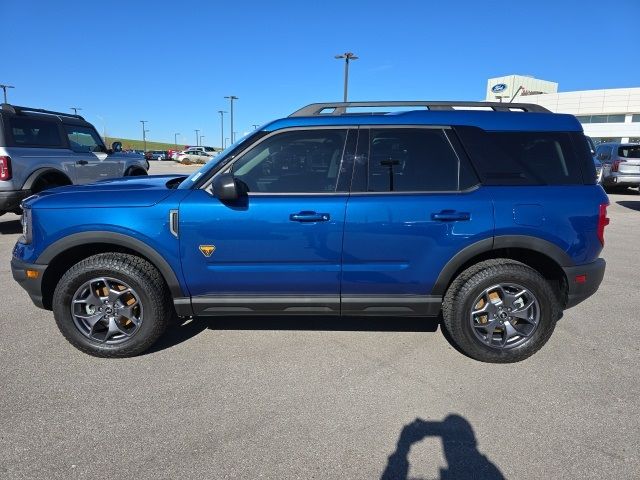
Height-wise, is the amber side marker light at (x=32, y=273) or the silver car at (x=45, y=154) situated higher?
the silver car at (x=45, y=154)

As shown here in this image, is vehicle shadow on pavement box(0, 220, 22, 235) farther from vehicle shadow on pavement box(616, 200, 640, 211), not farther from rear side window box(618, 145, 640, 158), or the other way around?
rear side window box(618, 145, 640, 158)

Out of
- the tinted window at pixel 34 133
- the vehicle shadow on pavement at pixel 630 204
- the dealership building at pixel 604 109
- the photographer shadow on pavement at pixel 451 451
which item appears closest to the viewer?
the photographer shadow on pavement at pixel 451 451

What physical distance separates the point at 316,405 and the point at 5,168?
6858mm

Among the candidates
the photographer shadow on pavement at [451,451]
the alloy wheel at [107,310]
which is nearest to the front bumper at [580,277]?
the photographer shadow on pavement at [451,451]

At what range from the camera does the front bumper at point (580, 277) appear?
3195 millimetres

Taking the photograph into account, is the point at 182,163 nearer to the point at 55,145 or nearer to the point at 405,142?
the point at 55,145

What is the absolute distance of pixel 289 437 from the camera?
244 cm

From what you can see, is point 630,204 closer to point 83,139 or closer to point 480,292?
point 480,292

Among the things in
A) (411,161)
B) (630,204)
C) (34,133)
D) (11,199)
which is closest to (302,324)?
(411,161)

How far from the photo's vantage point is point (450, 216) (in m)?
3.07

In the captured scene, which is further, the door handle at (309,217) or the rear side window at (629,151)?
the rear side window at (629,151)

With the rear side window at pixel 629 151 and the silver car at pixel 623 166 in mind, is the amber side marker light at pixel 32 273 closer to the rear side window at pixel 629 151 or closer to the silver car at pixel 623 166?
the silver car at pixel 623 166

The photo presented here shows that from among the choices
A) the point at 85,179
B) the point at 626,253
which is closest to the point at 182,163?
the point at 85,179

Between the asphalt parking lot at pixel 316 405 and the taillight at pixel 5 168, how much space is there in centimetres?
400
